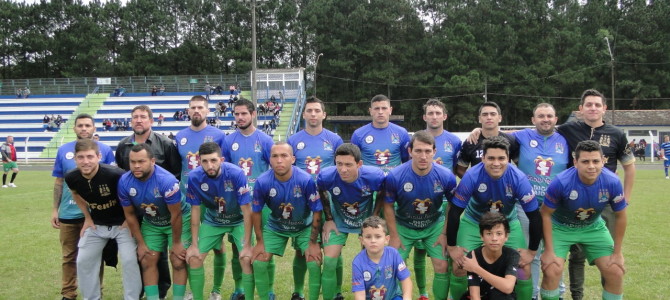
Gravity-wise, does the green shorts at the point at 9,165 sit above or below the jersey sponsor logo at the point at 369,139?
below

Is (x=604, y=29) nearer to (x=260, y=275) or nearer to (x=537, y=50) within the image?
(x=537, y=50)

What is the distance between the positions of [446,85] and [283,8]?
22.7 m

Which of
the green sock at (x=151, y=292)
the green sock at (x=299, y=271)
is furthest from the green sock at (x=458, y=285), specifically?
the green sock at (x=151, y=292)

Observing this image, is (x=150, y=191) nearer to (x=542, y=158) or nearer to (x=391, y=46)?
(x=542, y=158)

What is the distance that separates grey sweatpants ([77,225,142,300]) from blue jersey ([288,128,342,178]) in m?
2.13

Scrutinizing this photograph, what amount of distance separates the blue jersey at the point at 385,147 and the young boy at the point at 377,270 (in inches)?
69.4

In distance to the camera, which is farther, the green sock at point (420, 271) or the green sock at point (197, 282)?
the green sock at point (420, 271)

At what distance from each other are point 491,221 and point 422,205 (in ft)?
2.61

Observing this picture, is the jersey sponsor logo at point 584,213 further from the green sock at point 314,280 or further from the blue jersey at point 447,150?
the green sock at point 314,280

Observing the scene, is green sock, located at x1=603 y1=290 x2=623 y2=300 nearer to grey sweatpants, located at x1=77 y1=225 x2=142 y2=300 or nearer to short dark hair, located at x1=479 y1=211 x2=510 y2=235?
short dark hair, located at x1=479 y1=211 x2=510 y2=235

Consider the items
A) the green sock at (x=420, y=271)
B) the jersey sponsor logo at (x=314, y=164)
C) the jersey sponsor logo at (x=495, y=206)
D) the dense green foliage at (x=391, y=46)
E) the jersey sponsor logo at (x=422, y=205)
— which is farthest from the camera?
the dense green foliage at (x=391, y=46)

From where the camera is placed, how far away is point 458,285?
4.96 m

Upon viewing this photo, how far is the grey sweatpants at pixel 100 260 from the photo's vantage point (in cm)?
504

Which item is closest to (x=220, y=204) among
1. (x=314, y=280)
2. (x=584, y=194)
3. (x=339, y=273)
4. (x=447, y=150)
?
(x=314, y=280)
